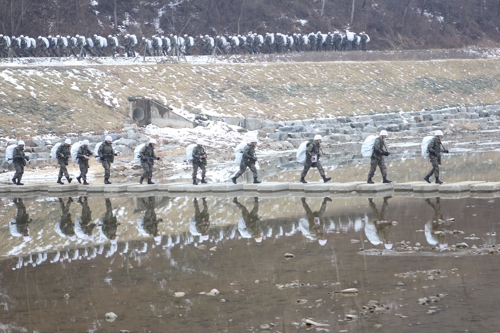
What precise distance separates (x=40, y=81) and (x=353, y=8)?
39.5 meters

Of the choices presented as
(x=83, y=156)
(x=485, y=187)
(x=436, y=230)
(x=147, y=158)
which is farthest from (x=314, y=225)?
(x=83, y=156)

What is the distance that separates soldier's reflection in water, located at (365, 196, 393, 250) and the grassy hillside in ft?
61.0

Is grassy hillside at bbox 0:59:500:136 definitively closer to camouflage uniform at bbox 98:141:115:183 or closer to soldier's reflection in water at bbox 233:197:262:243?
camouflage uniform at bbox 98:141:115:183

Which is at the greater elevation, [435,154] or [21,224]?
[435,154]

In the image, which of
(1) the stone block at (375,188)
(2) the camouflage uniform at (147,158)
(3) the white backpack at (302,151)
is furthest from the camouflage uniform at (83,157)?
(1) the stone block at (375,188)

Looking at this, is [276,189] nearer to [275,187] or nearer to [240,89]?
[275,187]

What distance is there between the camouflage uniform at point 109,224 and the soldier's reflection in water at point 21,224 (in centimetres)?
153

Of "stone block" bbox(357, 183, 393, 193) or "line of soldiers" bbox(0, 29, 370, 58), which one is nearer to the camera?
"stone block" bbox(357, 183, 393, 193)

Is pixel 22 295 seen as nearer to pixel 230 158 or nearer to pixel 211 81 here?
pixel 230 158

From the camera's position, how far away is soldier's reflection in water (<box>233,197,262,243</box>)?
1482 cm

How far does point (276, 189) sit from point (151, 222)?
4.16 metres

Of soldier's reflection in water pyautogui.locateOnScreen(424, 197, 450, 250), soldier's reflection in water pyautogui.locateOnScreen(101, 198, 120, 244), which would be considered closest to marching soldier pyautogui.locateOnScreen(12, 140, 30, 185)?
soldier's reflection in water pyautogui.locateOnScreen(101, 198, 120, 244)

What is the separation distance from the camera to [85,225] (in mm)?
16984

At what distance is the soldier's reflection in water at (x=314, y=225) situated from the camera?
14.2 meters
